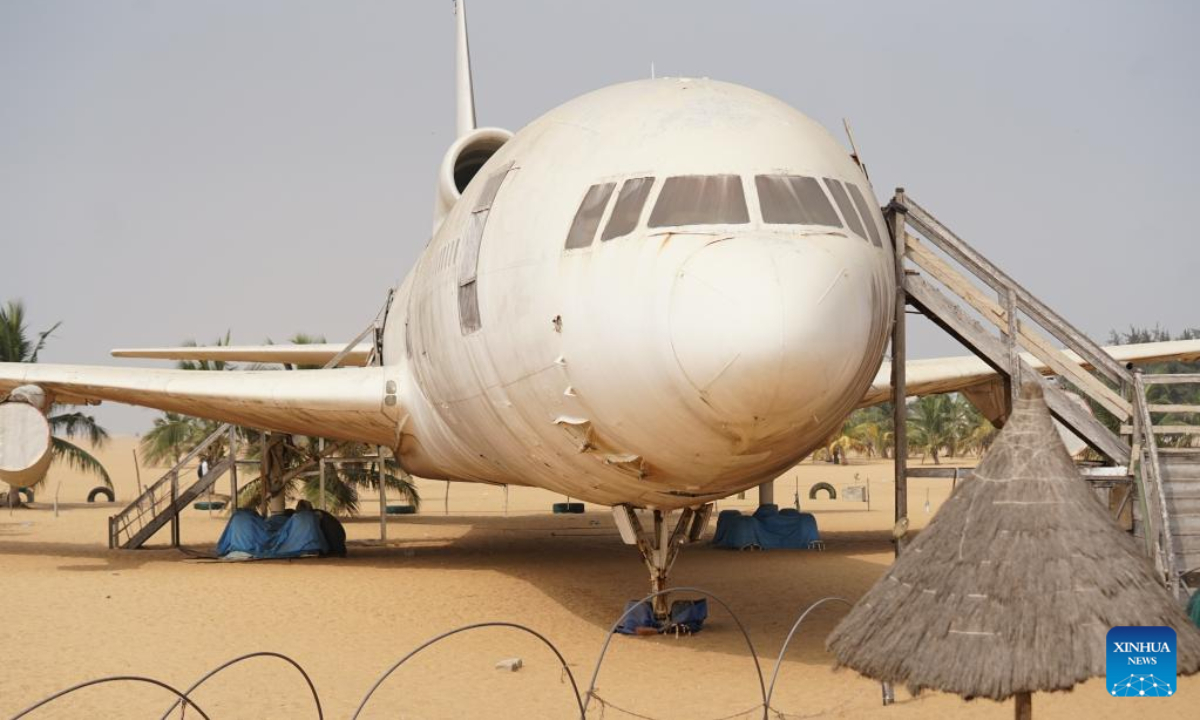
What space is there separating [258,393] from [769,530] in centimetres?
1076

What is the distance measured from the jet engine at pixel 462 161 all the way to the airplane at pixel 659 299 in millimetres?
3430

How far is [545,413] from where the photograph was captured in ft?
34.2

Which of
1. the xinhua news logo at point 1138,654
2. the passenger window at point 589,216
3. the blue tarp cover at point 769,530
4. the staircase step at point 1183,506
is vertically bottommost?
the blue tarp cover at point 769,530

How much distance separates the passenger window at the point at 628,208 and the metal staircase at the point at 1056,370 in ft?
12.3

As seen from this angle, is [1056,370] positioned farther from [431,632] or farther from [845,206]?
[431,632]

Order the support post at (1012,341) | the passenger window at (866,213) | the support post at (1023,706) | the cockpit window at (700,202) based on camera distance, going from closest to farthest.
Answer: the support post at (1023,706) → the cockpit window at (700,202) → the passenger window at (866,213) → the support post at (1012,341)

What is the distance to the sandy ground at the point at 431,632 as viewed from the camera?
9812mm

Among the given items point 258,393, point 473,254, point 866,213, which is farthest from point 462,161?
point 866,213

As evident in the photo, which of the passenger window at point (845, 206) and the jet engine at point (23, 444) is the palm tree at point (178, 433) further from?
the passenger window at point (845, 206)

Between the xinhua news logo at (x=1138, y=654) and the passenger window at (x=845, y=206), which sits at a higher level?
the passenger window at (x=845, y=206)

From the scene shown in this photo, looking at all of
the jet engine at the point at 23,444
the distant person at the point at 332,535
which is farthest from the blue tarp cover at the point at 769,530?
the jet engine at the point at 23,444

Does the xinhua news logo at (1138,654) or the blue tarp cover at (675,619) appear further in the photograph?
the blue tarp cover at (675,619)

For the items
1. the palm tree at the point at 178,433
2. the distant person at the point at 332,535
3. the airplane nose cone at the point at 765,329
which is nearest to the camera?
the airplane nose cone at the point at 765,329

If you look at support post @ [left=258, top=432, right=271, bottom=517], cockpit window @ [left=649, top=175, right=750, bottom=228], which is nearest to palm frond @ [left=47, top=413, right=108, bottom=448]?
support post @ [left=258, top=432, right=271, bottom=517]
